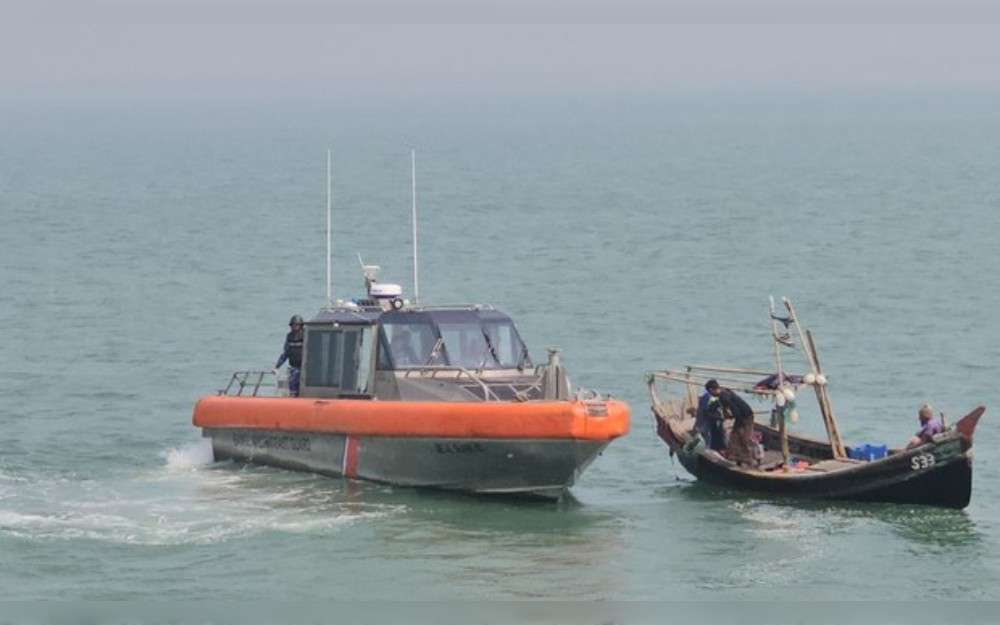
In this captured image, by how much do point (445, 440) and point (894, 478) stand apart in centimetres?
558

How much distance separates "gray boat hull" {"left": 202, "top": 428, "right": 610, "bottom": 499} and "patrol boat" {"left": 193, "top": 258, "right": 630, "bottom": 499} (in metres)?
0.01

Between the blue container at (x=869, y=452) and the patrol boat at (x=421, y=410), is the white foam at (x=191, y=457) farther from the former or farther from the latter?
the blue container at (x=869, y=452)

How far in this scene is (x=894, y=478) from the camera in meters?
30.6

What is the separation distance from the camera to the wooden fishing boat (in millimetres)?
30422

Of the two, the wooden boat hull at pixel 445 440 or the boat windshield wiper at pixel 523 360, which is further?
the boat windshield wiper at pixel 523 360

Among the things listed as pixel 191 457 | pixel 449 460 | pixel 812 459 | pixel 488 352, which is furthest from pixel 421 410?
pixel 812 459

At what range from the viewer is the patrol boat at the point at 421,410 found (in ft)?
96.4

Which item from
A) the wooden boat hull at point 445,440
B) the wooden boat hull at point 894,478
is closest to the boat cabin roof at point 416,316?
the wooden boat hull at point 445,440

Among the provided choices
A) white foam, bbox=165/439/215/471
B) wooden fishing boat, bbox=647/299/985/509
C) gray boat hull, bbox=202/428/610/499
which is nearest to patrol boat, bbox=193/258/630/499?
gray boat hull, bbox=202/428/610/499

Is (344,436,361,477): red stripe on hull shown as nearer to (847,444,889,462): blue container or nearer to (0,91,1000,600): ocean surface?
(0,91,1000,600): ocean surface

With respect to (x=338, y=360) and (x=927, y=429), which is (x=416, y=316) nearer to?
(x=338, y=360)

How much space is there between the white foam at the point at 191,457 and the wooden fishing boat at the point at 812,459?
6.09m

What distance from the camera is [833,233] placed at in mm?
78625

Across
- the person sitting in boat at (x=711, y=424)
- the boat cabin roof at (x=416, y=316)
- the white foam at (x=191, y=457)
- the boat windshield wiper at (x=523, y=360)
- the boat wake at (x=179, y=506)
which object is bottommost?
the boat wake at (x=179, y=506)
